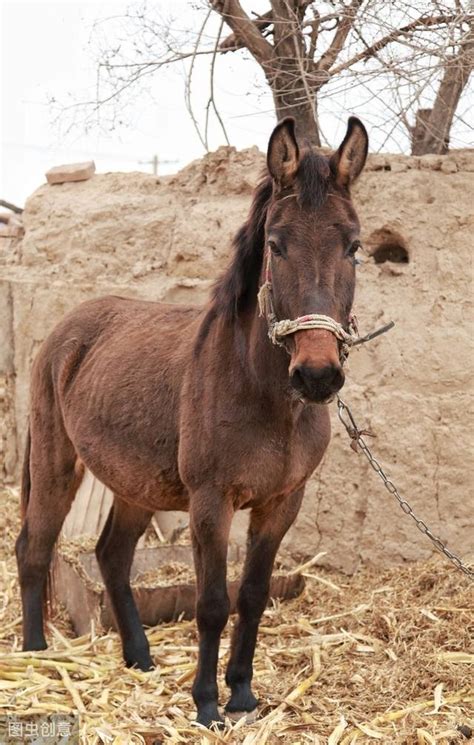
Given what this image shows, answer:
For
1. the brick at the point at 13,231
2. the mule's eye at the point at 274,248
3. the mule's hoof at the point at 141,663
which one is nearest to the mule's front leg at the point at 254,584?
the mule's hoof at the point at 141,663

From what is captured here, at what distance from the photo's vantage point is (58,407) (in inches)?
187

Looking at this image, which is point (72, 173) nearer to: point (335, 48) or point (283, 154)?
point (335, 48)

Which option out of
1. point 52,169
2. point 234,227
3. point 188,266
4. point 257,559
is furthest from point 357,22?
point 257,559

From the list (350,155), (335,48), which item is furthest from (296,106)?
(350,155)

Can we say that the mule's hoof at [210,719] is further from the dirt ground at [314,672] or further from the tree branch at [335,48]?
the tree branch at [335,48]

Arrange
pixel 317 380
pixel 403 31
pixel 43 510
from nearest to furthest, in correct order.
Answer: pixel 317 380, pixel 43 510, pixel 403 31

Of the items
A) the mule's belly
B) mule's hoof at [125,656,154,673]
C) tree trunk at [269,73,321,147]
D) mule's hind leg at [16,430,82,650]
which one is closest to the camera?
the mule's belly

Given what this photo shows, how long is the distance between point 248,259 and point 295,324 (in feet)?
2.14

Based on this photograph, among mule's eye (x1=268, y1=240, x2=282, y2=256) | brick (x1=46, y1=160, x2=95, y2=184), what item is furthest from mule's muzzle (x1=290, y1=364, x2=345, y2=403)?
brick (x1=46, y1=160, x2=95, y2=184)

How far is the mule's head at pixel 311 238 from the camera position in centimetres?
293

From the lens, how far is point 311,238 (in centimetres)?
308

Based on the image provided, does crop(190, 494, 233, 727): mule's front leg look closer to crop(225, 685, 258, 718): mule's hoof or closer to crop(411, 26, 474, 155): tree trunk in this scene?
crop(225, 685, 258, 718): mule's hoof

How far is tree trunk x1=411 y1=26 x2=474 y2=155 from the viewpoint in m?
5.55

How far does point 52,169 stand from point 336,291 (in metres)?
4.50
